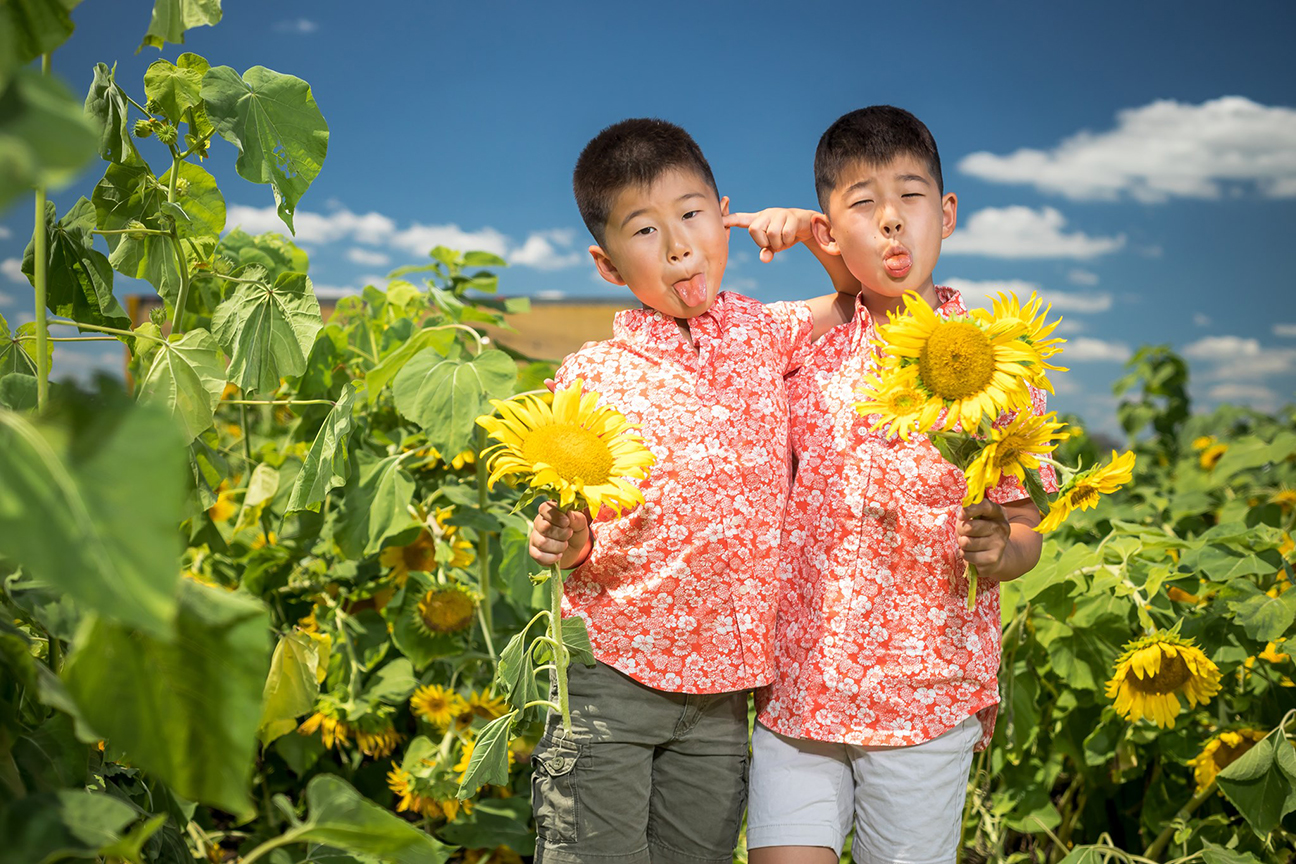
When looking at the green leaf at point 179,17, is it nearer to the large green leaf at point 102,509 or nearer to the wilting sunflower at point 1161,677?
the large green leaf at point 102,509

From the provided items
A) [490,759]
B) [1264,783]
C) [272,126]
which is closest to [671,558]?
[490,759]

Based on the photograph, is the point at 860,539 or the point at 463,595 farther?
the point at 463,595

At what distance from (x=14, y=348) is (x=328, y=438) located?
43 cm

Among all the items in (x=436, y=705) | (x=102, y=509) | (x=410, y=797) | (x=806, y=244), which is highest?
(x=806, y=244)

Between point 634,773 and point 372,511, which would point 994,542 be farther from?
point 372,511

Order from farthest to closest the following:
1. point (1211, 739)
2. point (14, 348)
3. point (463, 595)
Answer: point (463, 595) < point (1211, 739) < point (14, 348)

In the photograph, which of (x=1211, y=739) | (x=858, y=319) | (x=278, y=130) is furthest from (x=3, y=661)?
(x=1211, y=739)

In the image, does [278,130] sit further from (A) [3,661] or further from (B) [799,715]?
(B) [799,715]

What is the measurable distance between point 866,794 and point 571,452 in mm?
619

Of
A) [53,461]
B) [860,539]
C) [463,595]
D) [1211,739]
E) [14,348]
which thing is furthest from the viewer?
[463,595]

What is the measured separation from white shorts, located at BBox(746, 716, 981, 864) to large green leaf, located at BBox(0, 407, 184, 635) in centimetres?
98

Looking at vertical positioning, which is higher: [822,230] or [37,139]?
[822,230]

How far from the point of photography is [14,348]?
90 centimetres

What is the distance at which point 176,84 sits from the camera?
1086 millimetres
